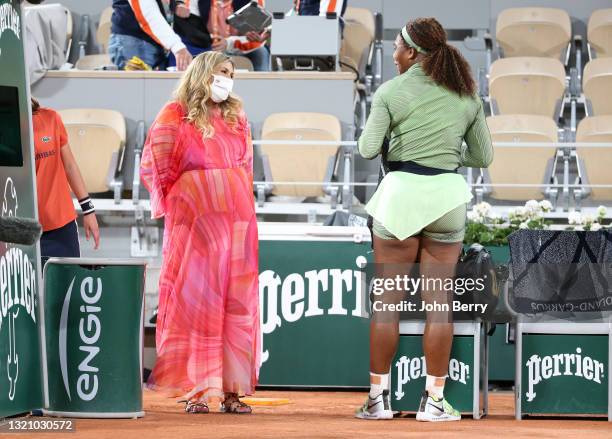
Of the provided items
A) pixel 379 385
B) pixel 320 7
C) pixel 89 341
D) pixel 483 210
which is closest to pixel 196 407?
pixel 89 341

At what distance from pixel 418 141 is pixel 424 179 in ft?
0.51

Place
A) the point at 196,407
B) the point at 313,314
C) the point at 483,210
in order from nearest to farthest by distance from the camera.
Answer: the point at 196,407 < the point at 313,314 < the point at 483,210

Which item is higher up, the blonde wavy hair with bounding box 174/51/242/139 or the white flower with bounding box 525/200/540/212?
the blonde wavy hair with bounding box 174/51/242/139

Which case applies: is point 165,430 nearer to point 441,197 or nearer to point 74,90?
point 441,197

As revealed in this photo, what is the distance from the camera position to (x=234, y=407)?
518 centimetres

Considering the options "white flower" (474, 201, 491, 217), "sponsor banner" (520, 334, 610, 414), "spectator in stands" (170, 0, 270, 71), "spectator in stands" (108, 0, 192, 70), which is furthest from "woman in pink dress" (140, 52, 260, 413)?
"spectator in stands" (170, 0, 270, 71)

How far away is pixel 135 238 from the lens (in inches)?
349

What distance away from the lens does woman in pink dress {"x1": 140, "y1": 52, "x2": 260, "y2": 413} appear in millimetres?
5148

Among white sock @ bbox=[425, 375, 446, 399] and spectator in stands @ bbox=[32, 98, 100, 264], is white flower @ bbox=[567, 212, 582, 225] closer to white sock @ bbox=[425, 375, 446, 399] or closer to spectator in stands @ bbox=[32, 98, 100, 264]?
white sock @ bbox=[425, 375, 446, 399]

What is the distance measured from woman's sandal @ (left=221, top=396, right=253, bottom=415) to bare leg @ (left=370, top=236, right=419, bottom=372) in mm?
577

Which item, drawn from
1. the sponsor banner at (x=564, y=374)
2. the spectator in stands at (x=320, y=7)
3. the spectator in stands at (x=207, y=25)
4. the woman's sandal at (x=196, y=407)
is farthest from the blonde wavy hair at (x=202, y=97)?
the spectator in stands at (x=207, y=25)

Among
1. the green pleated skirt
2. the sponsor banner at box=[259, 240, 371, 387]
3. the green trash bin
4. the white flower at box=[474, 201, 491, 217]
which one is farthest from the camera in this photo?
the white flower at box=[474, 201, 491, 217]

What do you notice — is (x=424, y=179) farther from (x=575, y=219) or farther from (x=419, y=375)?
(x=575, y=219)

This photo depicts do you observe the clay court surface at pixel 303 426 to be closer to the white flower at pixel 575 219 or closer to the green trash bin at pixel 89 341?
the green trash bin at pixel 89 341
